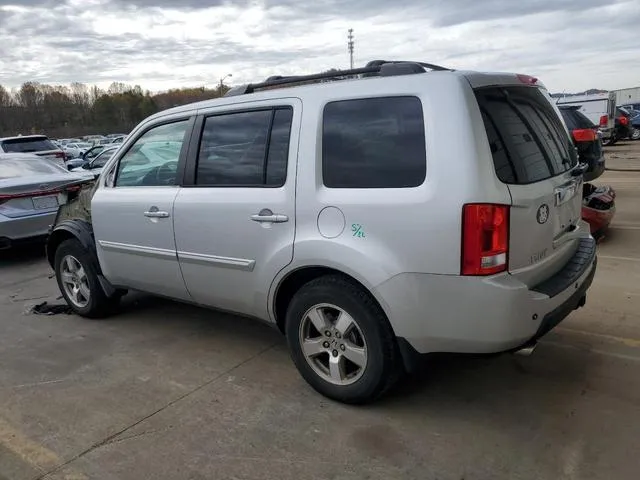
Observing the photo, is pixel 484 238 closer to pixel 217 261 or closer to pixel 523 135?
pixel 523 135

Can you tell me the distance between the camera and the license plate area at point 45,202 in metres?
7.73

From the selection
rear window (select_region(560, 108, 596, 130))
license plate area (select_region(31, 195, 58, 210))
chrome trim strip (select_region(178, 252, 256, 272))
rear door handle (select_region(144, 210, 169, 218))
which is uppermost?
rear window (select_region(560, 108, 596, 130))

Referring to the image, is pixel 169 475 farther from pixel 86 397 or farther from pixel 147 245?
pixel 147 245

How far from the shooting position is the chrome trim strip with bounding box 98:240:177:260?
4.11 m

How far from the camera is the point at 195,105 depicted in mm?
4059

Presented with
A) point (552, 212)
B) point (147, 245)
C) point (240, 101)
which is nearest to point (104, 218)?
point (147, 245)

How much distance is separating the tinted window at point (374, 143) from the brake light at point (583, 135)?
6.85m

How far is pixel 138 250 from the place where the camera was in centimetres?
434

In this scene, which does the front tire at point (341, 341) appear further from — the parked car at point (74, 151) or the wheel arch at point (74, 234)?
the parked car at point (74, 151)

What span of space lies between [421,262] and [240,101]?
67.3 inches

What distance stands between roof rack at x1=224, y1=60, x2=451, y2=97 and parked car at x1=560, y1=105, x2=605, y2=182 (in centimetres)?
529

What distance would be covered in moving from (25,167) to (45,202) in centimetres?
113

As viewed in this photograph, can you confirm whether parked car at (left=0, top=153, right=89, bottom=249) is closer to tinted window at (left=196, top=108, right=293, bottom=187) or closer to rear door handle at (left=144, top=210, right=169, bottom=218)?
rear door handle at (left=144, top=210, right=169, bottom=218)

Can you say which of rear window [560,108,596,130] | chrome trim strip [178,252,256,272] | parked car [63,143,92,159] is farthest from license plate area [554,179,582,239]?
parked car [63,143,92,159]
